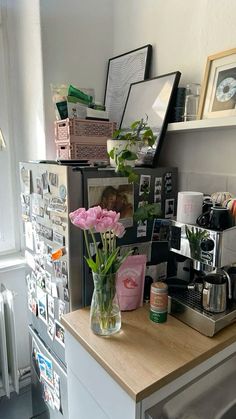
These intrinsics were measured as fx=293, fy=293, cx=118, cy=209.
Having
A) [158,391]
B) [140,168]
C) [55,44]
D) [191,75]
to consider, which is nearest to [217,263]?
[158,391]

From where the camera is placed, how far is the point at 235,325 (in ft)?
3.21

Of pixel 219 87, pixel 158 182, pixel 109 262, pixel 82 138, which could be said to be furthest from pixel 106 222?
pixel 219 87

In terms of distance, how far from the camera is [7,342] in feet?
5.26

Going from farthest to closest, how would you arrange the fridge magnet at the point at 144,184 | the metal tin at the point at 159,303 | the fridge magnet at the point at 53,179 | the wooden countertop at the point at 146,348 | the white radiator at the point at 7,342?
the white radiator at the point at 7,342 < the fridge magnet at the point at 144,184 < the fridge magnet at the point at 53,179 < the metal tin at the point at 159,303 < the wooden countertop at the point at 146,348

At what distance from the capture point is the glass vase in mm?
926

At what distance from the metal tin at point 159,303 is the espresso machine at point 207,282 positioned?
59mm

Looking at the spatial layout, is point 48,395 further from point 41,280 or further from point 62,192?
point 62,192

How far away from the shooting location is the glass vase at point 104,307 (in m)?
0.93

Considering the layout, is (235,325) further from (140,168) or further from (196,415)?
(140,168)

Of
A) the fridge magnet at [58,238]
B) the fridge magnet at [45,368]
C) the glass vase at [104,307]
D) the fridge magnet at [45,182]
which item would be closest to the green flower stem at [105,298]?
the glass vase at [104,307]

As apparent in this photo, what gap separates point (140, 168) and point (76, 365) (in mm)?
764

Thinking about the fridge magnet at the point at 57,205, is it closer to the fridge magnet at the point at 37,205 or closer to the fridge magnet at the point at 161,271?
the fridge magnet at the point at 37,205

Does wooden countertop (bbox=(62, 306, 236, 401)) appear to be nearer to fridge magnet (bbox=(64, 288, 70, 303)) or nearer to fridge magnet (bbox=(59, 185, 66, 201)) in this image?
fridge magnet (bbox=(64, 288, 70, 303))

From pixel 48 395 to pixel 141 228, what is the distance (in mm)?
882
